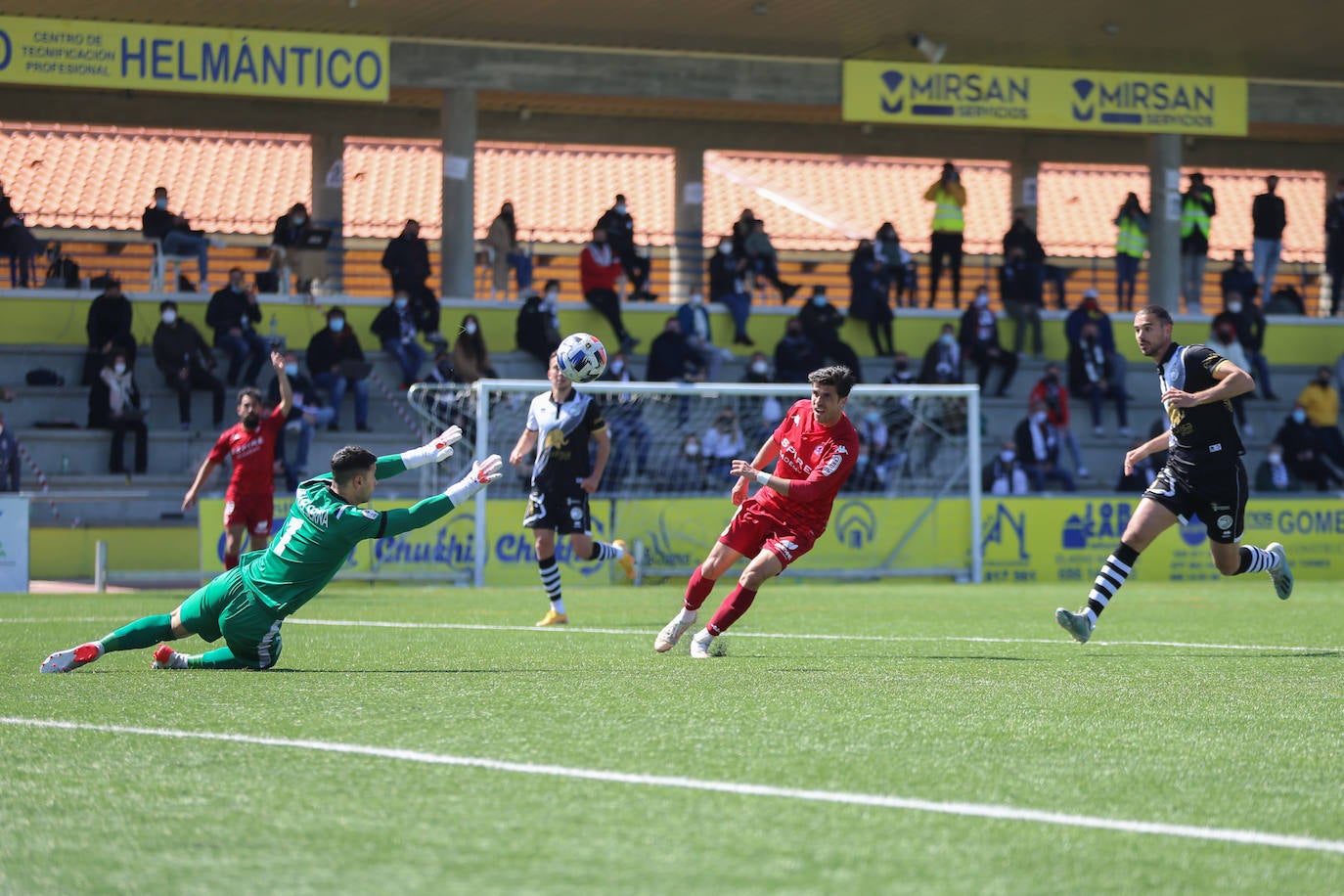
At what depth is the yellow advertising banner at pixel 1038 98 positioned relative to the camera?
86.6 ft

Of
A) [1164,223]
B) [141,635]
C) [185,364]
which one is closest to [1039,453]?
[1164,223]

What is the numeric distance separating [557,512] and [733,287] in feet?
44.5

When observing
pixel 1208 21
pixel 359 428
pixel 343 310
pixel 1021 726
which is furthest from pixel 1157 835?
pixel 1208 21

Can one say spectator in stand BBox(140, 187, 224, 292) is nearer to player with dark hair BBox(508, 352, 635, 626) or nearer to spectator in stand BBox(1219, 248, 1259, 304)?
player with dark hair BBox(508, 352, 635, 626)

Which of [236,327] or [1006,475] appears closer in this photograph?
[1006,475]

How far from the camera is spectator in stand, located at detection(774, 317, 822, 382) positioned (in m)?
24.0

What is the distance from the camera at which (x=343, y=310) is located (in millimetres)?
24250

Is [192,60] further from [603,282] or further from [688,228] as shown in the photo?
[688,228]

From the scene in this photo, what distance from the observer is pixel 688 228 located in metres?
29.2

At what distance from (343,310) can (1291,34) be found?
48.2ft

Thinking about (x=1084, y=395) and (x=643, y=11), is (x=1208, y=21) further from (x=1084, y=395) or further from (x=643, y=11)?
(x=643, y=11)

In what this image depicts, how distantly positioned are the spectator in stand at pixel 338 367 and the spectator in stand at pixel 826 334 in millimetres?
6244

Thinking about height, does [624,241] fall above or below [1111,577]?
above

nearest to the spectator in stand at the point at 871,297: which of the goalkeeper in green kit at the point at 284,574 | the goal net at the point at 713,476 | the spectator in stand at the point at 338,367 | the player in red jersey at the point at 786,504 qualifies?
the goal net at the point at 713,476
